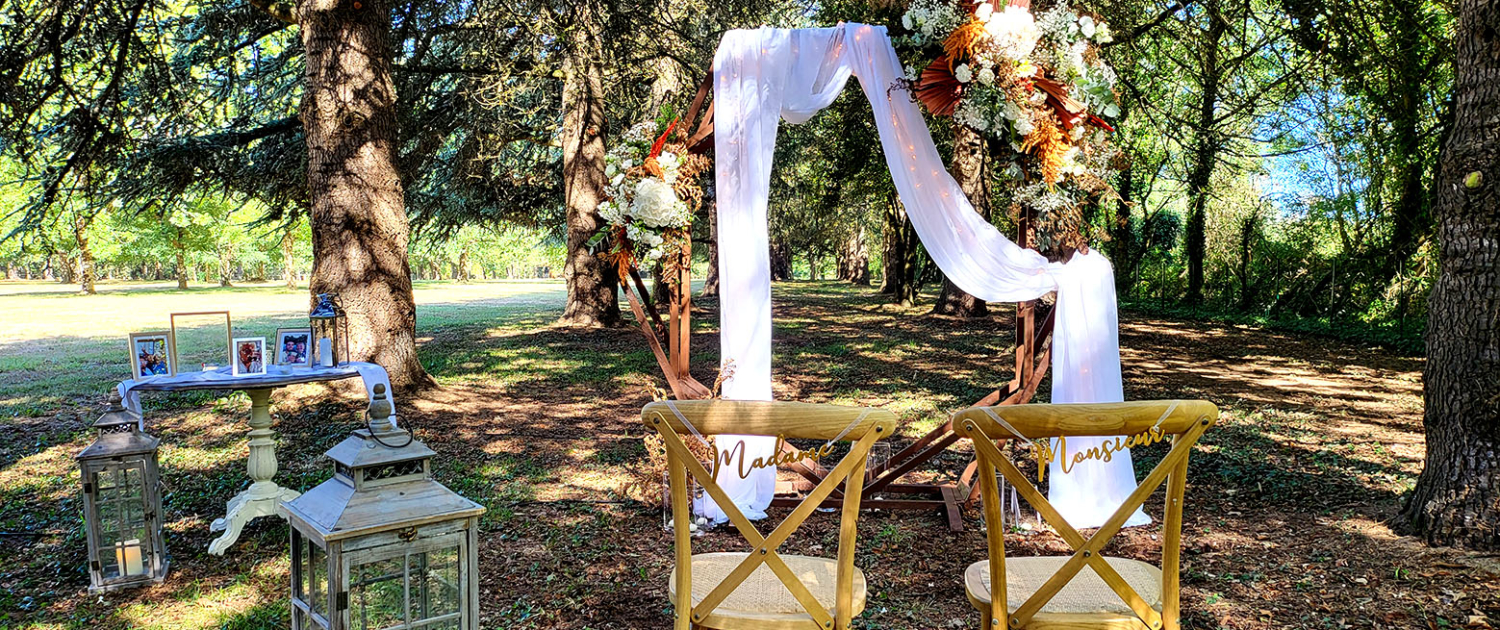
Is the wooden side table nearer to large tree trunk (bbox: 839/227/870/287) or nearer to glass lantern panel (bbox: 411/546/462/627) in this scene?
glass lantern panel (bbox: 411/546/462/627)

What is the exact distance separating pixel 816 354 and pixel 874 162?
7.57m

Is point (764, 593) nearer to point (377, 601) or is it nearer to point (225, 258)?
point (377, 601)

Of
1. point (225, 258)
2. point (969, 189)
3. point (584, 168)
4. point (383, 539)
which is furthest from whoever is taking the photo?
point (225, 258)

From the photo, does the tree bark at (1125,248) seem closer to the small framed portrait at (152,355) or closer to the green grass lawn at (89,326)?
the green grass lawn at (89,326)

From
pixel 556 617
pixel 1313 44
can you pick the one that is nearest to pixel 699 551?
pixel 556 617

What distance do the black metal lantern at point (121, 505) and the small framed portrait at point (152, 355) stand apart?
0.82 ft

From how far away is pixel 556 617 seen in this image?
3652 millimetres

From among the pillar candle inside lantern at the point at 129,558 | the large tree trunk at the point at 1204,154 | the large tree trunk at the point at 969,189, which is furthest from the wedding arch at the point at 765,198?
the large tree trunk at the point at 1204,154

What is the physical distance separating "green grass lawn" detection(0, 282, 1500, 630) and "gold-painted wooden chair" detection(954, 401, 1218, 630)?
127cm

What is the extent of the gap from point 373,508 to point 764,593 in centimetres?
111

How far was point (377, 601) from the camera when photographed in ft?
8.23

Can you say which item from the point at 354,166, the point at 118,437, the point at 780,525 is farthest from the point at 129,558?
the point at 354,166

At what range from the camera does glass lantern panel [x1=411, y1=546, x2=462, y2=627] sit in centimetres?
247

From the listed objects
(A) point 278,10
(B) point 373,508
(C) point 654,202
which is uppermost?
(A) point 278,10
